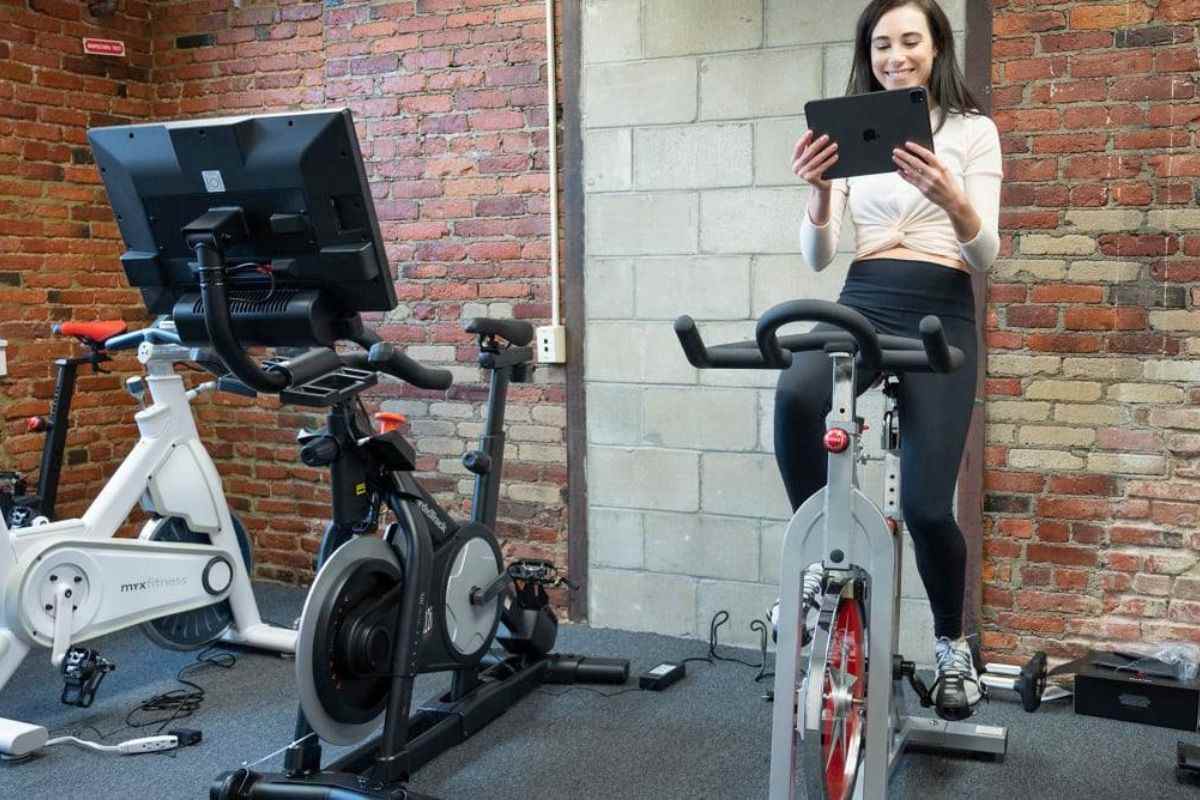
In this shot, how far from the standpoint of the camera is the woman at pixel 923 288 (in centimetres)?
234

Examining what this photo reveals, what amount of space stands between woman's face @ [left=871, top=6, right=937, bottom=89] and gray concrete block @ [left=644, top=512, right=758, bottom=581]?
1696 mm

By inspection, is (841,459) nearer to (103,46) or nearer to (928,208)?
(928,208)

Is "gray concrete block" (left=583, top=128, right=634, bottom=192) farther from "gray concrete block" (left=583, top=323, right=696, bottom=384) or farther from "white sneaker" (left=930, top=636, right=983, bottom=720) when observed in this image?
"white sneaker" (left=930, top=636, right=983, bottom=720)

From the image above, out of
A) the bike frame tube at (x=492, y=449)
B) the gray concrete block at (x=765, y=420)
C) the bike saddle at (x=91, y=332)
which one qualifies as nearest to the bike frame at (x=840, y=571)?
the bike frame tube at (x=492, y=449)

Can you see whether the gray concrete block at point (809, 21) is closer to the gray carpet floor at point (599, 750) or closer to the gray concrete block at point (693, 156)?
the gray concrete block at point (693, 156)

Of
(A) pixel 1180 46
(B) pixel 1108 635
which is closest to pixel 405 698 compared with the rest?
(B) pixel 1108 635

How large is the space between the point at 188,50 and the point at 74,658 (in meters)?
2.61

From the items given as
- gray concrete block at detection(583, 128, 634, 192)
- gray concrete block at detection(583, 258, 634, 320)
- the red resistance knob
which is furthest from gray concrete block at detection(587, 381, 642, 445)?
the red resistance knob

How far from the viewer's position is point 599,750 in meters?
2.90

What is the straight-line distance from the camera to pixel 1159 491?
10.7ft

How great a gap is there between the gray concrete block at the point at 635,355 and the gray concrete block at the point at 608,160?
47 centimetres

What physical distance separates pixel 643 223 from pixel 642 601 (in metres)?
1.28

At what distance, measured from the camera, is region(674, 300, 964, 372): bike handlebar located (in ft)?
5.90

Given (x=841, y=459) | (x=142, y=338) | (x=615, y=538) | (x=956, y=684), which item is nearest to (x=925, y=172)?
(x=841, y=459)
